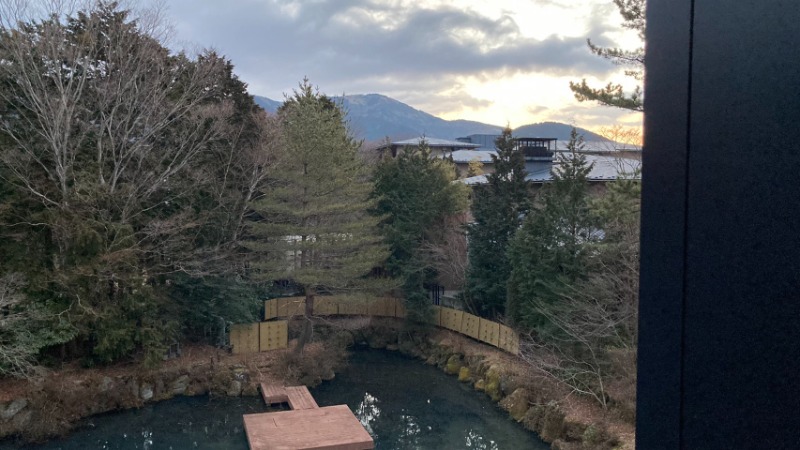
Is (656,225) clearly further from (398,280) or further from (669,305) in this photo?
(398,280)

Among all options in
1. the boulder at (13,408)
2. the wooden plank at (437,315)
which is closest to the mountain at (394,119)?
the wooden plank at (437,315)

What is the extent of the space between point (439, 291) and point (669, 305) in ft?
51.6

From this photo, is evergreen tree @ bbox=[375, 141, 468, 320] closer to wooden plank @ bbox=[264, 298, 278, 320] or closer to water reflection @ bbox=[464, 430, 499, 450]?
wooden plank @ bbox=[264, 298, 278, 320]

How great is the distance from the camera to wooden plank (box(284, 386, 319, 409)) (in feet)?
34.8

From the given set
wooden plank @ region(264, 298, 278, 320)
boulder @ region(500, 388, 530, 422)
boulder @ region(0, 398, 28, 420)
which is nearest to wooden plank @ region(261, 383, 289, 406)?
wooden plank @ region(264, 298, 278, 320)

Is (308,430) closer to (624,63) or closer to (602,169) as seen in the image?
(624,63)

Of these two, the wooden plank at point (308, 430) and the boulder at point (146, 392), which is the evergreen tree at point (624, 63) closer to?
the wooden plank at point (308, 430)

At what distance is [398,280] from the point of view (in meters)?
13.5

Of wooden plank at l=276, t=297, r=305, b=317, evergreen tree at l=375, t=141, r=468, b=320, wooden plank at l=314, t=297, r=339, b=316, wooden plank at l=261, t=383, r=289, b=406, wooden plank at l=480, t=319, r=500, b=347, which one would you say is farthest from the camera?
wooden plank at l=314, t=297, r=339, b=316

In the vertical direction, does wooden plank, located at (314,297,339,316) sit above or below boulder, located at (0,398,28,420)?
above

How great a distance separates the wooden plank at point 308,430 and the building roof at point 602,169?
5.49 meters

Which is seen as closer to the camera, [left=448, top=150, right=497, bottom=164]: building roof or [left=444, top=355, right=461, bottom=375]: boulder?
[left=444, top=355, right=461, bottom=375]: boulder

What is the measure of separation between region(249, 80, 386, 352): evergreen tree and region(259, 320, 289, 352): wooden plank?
0.85 metres

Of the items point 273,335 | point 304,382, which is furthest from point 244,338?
point 304,382
